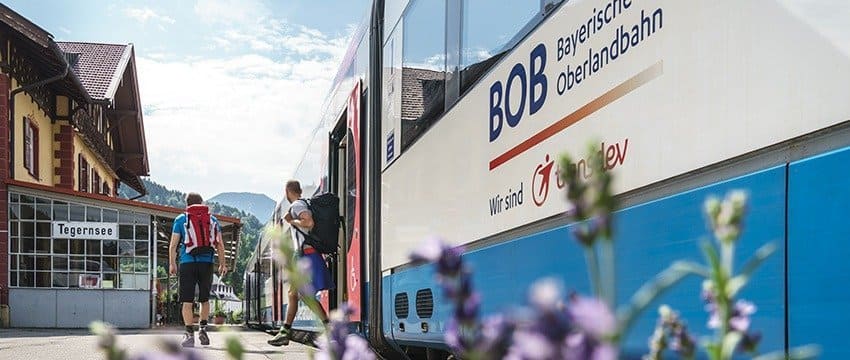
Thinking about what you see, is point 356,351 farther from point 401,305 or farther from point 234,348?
point 401,305

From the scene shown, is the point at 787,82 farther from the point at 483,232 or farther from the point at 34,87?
the point at 34,87

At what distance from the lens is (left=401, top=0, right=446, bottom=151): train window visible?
5779 mm

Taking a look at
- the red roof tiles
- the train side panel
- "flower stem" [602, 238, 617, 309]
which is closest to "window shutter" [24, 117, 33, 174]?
the red roof tiles

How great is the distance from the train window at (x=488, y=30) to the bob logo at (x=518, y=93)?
0.14 m

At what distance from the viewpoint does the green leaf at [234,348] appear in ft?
2.49

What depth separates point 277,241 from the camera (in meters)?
0.79

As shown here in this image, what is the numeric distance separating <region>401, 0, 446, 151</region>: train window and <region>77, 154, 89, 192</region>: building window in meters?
23.3

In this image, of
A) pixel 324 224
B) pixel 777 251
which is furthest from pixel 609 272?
pixel 324 224

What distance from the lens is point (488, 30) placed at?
4.77 m

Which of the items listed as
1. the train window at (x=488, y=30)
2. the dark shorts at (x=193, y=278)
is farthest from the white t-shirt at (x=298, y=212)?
the train window at (x=488, y=30)

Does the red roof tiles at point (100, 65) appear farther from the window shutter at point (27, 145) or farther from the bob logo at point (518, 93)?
the bob logo at point (518, 93)

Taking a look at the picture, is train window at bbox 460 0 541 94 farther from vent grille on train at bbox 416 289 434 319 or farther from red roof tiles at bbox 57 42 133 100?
red roof tiles at bbox 57 42 133 100

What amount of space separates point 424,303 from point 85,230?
17701 mm

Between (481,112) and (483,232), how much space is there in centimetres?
53
